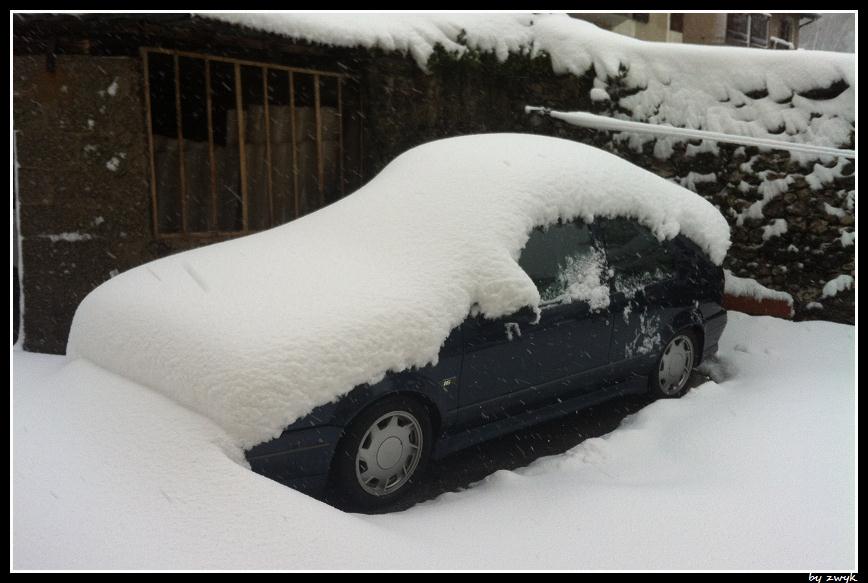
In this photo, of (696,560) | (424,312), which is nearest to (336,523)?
(424,312)

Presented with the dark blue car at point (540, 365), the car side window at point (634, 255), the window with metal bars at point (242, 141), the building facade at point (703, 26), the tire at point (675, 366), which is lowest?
the tire at point (675, 366)

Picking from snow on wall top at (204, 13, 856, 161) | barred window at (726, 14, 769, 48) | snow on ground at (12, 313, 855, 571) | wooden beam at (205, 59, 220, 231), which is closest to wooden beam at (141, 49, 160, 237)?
wooden beam at (205, 59, 220, 231)

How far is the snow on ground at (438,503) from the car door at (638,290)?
1.83ft

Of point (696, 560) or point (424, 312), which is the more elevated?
point (424, 312)

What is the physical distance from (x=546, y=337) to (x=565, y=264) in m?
0.45

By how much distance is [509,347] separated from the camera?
3760 mm

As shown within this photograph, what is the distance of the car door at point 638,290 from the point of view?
437 centimetres

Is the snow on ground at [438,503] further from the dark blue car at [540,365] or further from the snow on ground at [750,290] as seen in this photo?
the snow on ground at [750,290]

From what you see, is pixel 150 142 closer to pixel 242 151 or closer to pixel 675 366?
pixel 242 151

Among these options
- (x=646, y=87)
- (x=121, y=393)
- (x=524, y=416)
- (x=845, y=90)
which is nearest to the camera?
(x=121, y=393)

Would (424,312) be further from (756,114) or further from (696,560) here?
(756,114)

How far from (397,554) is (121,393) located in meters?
1.49

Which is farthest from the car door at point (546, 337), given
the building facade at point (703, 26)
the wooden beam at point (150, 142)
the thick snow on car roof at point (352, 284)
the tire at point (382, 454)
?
the building facade at point (703, 26)

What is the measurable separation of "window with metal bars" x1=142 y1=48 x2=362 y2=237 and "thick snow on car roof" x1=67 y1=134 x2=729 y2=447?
2.36m
